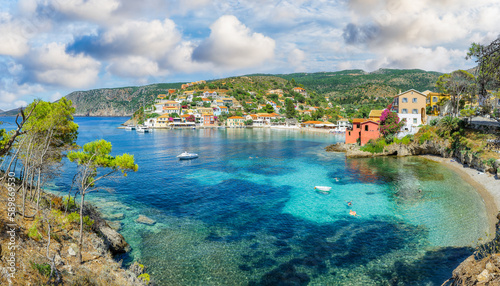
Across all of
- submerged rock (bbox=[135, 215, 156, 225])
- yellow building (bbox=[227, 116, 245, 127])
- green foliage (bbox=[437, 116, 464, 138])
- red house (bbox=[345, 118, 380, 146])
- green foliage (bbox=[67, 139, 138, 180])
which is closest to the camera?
green foliage (bbox=[67, 139, 138, 180])

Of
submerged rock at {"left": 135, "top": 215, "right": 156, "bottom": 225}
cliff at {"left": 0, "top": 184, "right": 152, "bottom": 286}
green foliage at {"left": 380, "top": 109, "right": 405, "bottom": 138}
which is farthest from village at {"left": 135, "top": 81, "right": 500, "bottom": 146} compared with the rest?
cliff at {"left": 0, "top": 184, "right": 152, "bottom": 286}

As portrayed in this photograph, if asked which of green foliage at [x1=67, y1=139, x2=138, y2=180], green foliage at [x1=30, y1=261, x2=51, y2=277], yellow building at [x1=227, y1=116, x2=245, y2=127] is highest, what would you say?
yellow building at [x1=227, y1=116, x2=245, y2=127]

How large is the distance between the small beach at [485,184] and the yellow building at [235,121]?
114 meters

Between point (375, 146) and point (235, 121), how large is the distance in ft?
331

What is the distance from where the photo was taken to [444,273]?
47.4 feet

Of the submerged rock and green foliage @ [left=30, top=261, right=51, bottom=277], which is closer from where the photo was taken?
green foliage @ [left=30, top=261, right=51, bottom=277]

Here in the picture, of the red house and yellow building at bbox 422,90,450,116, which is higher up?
yellow building at bbox 422,90,450,116

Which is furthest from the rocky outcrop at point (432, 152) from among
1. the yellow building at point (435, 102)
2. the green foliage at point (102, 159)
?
the green foliage at point (102, 159)

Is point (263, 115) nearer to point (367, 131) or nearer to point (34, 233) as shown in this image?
point (367, 131)

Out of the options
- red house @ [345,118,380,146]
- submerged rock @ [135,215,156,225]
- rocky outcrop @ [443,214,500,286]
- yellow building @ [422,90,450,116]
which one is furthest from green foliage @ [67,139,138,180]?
yellow building @ [422,90,450,116]

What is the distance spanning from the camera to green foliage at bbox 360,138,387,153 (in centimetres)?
5258

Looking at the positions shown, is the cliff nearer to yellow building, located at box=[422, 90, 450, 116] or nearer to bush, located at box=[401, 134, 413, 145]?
bush, located at box=[401, 134, 413, 145]

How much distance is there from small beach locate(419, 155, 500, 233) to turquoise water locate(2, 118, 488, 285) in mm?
674

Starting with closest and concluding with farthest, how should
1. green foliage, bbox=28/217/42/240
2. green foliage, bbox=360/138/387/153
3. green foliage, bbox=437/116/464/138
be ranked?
green foliage, bbox=28/217/42/240
green foliage, bbox=437/116/464/138
green foliage, bbox=360/138/387/153
